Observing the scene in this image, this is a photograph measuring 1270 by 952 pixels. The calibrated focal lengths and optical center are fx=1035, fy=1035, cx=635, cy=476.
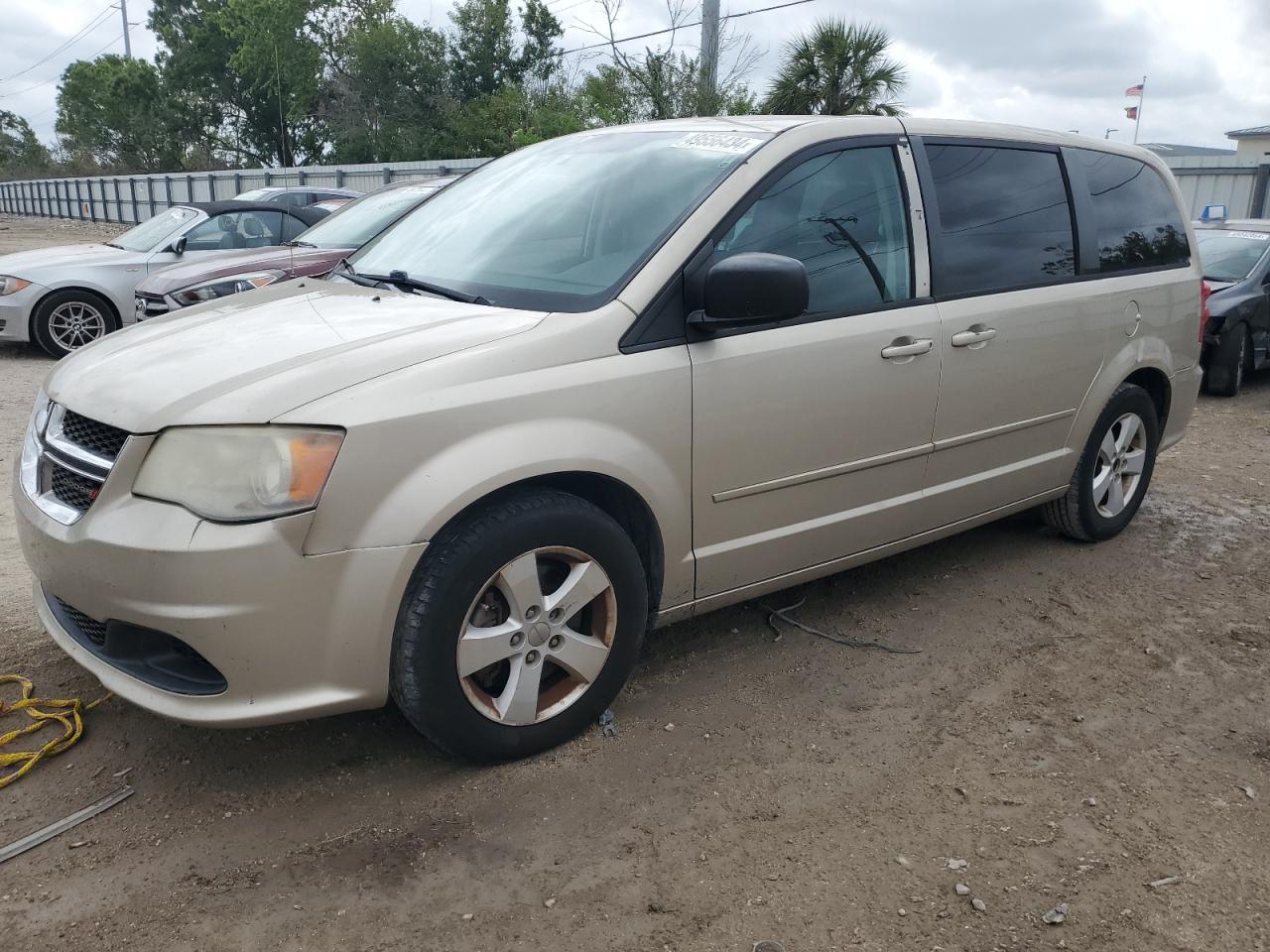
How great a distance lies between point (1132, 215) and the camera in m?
4.56

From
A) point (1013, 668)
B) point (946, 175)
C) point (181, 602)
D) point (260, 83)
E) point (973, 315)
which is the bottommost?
point (1013, 668)

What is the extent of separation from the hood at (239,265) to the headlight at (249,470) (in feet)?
18.3

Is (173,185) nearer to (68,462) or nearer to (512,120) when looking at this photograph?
(512,120)

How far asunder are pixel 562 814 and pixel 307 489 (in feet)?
3.51

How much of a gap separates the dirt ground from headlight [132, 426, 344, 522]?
862 millimetres

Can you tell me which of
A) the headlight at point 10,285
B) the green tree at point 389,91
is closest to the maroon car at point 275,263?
the headlight at point 10,285

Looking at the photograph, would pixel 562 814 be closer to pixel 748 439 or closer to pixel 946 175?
pixel 748 439

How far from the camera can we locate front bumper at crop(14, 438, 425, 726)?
2363 millimetres

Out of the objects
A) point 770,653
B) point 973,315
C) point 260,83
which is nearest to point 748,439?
point 770,653

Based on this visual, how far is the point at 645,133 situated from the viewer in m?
3.67

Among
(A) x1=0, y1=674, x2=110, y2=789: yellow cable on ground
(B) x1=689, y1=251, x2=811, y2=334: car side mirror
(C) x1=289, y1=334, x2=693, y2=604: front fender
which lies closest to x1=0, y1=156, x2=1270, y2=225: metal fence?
(B) x1=689, y1=251, x2=811, y2=334: car side mirror

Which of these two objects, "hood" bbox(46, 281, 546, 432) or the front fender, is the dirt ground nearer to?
the front fender

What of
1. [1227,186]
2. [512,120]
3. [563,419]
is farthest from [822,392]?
[512,120]

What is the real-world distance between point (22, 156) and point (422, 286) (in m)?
94.5
